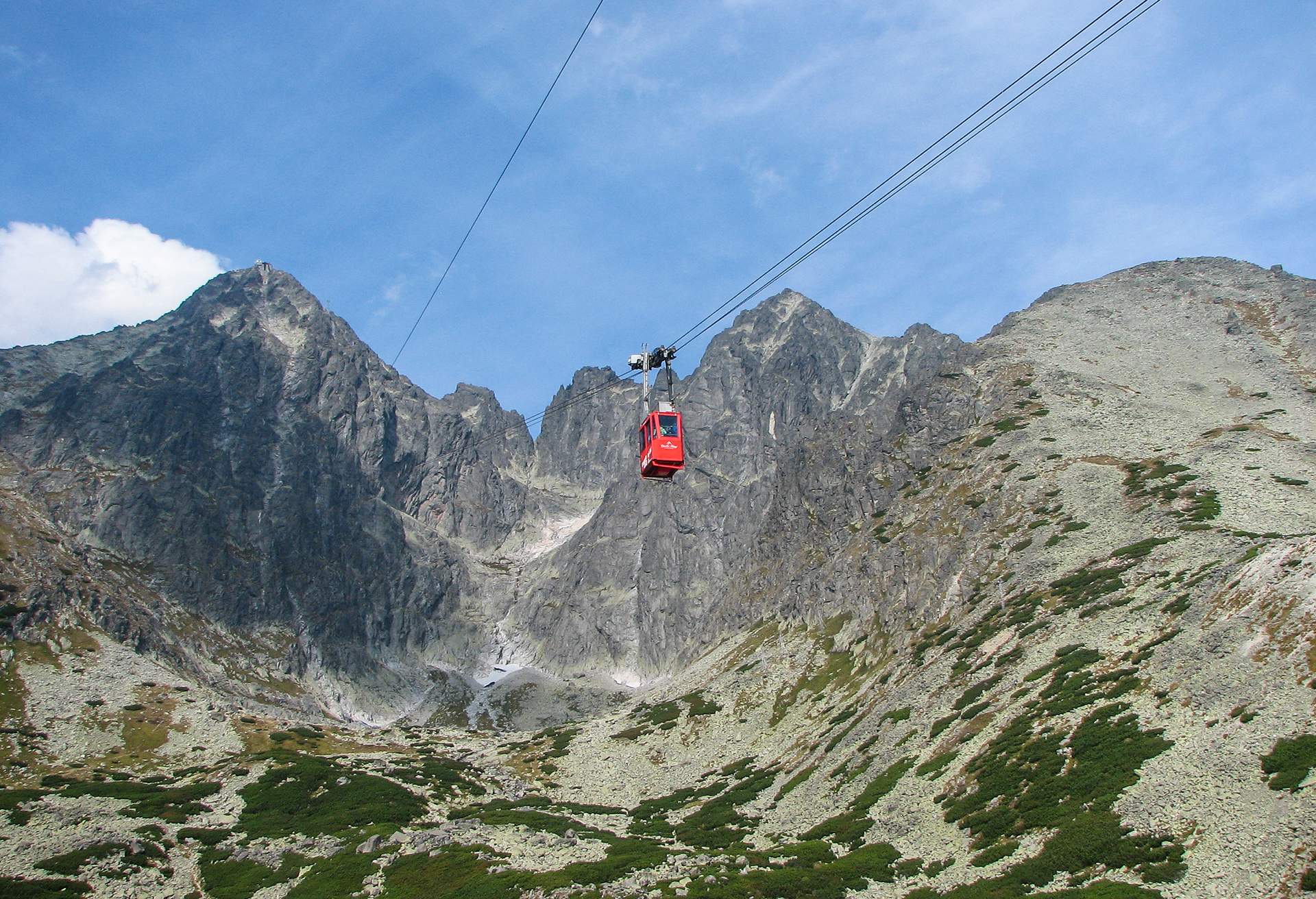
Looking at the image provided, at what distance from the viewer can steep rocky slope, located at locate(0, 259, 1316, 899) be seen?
4162 cm

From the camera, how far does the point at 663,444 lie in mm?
50344

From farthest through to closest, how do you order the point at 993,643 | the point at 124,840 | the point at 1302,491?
the point at 1302,491 < the point at 993,643 < the point at 124,840

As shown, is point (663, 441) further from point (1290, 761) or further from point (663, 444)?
point (1290, 761)

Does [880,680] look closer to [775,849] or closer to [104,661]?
[775,849]

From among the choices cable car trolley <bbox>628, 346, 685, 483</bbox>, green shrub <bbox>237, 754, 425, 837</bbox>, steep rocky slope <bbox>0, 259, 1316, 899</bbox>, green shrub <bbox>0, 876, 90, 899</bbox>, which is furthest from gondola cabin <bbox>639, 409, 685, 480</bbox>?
green shrub <bbox>0, 876, 90, 899</bbox>

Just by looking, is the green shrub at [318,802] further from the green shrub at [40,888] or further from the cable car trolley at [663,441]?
the cable car trolley at [663,441]

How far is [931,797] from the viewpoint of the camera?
54.7 meters

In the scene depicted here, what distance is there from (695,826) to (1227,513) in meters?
56.3

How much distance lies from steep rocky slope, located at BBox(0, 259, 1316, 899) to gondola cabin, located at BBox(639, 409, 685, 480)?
2213cm

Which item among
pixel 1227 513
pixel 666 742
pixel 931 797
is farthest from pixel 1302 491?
pixel 666 742

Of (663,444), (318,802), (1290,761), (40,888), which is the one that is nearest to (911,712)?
(663,444)

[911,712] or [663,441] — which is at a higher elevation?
[663,441]

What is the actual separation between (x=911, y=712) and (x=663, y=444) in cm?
3987

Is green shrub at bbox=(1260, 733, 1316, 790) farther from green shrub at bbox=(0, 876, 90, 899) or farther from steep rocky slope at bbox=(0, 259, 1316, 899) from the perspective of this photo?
green shrub at bbox=(0, 876, 90, 899)
